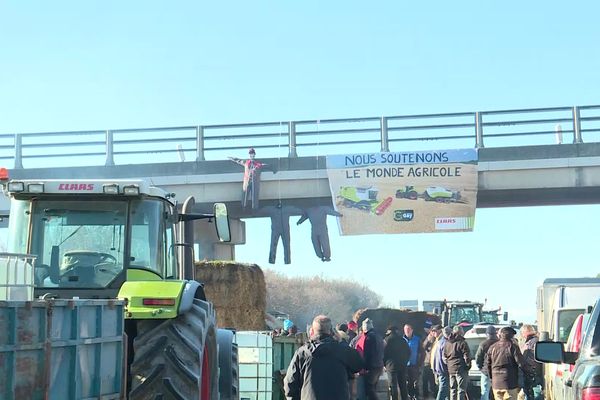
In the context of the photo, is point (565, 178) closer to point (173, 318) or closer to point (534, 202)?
point (534, 202)

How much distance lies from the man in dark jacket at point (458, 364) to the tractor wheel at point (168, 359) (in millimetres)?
9846

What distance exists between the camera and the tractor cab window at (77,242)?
921 cm

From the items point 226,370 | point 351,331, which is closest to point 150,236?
point 226,370

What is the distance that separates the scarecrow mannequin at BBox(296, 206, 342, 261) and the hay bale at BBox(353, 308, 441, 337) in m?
7.97

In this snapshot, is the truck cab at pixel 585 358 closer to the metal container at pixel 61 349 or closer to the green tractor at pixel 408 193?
the metal container at pixel 61 349

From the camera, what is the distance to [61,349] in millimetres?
6230

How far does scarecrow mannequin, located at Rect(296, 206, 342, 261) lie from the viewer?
86.6 feet

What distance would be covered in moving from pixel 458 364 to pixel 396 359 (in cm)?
161

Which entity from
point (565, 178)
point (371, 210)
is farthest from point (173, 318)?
point (565, 178)

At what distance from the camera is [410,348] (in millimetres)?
19781

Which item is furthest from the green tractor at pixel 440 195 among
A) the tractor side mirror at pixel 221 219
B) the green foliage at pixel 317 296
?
the green foliage at pixel 317 296

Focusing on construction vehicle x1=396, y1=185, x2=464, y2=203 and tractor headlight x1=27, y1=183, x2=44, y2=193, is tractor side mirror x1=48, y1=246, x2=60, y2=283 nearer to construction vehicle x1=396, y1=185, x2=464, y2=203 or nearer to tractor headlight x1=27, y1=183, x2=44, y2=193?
tractor headlight x1=27, y1=183, x2=44, y2=193

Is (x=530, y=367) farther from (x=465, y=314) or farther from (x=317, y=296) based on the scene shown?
(x=317, y=296)

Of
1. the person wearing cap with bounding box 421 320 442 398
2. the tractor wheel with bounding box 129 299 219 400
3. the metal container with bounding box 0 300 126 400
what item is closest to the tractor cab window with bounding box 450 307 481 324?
the person wearing cap with bounding box 421 320 442 398
